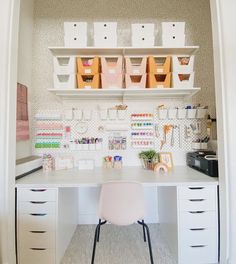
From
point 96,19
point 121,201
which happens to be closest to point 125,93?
point 96,19

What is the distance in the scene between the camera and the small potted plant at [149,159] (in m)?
2.12

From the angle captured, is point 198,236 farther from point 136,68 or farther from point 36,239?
point 136,68

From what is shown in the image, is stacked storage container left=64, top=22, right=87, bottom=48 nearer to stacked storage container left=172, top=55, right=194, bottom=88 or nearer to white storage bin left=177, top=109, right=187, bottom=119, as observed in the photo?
stacked storage container left=172, top=55, right=194, bottom=88

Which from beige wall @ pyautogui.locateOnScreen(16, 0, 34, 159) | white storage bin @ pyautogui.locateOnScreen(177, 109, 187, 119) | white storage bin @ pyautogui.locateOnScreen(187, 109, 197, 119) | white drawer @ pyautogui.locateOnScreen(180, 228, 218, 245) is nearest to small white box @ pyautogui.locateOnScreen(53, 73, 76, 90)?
beige wall @ pyautogui.locateOnScreen(16, 0, 34, 159)

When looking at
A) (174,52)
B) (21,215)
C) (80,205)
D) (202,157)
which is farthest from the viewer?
(80,205)

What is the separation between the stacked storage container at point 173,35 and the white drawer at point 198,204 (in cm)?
155

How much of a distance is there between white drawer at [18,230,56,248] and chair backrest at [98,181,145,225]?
51 cm

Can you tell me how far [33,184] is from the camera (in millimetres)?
1544

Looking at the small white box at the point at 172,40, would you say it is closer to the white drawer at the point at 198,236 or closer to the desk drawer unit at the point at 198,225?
the desk drawer unit at the point at 198,225

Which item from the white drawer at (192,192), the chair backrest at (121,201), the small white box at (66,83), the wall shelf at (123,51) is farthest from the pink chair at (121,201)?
the wall shelf at (123,51)

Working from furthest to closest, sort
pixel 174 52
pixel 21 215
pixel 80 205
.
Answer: pixel 80 205 < pixel 174 52 < pixel 21 215

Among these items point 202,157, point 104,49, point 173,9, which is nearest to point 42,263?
point 202,157
